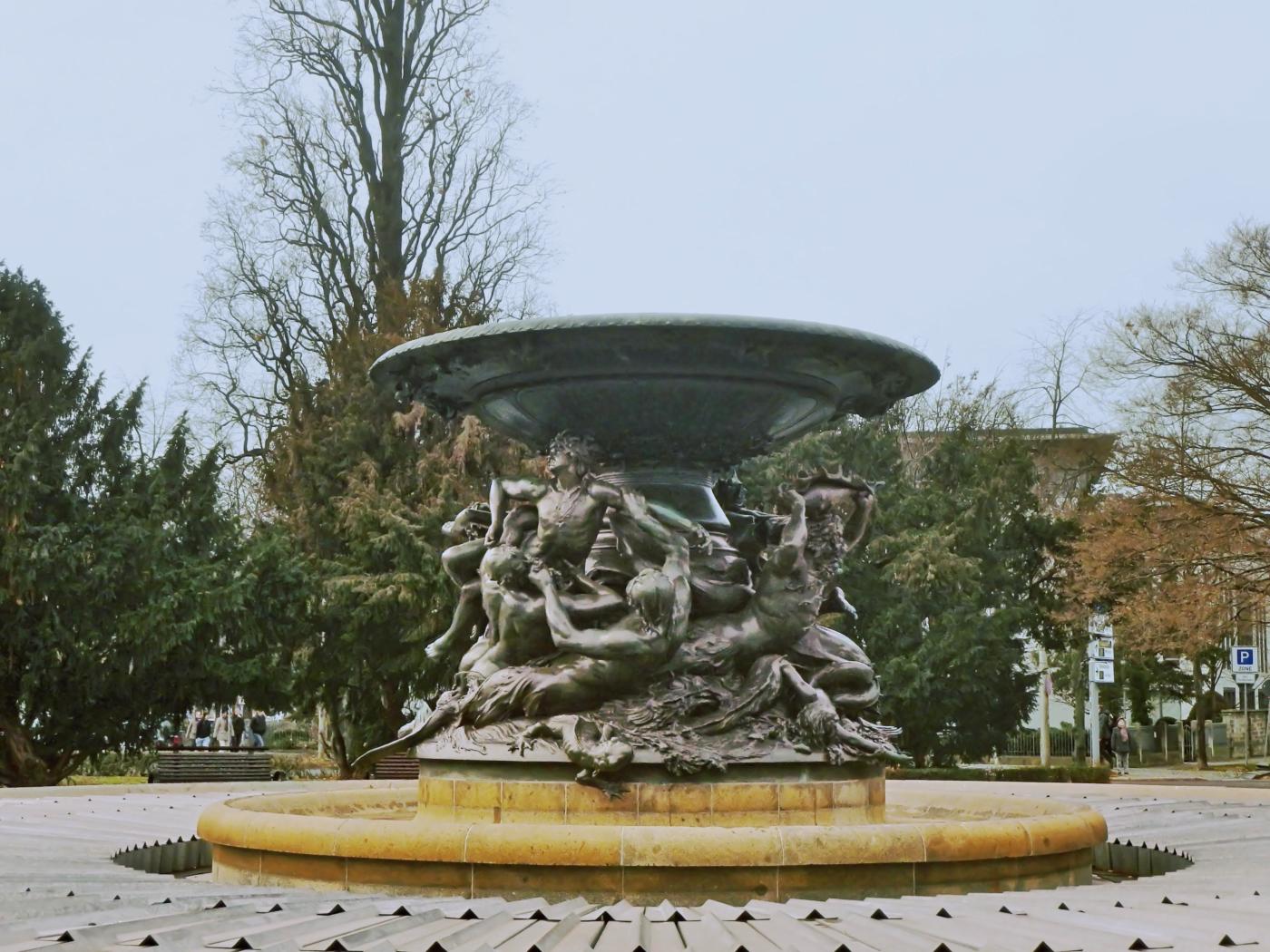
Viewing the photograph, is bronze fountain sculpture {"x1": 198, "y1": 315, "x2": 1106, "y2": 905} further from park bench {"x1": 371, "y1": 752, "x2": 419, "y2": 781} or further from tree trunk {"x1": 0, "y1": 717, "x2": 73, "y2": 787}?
tree trunk {"x1": 0, "y1": 717, "x2": 73, "y2": 787}

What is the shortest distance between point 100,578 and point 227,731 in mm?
16916

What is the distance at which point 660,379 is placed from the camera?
8805mm

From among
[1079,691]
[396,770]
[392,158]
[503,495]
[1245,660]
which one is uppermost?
[392,158]

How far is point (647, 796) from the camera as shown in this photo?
26.3ft

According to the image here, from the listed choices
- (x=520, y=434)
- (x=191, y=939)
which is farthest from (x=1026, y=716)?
(x=191, y=939)

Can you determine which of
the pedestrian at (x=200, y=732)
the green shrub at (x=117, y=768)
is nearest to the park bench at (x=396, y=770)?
the green shrub at (x=117, y=768)

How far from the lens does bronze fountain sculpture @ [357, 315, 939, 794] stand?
8.28m

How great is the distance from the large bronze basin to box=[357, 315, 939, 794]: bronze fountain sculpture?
15 mm

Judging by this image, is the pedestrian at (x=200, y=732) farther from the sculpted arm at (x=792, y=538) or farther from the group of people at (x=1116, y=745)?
the sculpted arm at (x=792, y=538)

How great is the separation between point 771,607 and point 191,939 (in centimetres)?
437

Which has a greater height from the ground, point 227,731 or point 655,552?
point 655,552

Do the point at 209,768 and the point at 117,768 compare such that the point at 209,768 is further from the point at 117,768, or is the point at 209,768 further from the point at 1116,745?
the point at 1116,745

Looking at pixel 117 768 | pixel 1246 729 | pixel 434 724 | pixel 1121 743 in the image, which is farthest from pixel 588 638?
pixel 1246 729

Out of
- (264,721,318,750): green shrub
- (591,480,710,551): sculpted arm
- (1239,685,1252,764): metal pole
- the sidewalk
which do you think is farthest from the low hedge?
(264,721,318,750): green shrub
